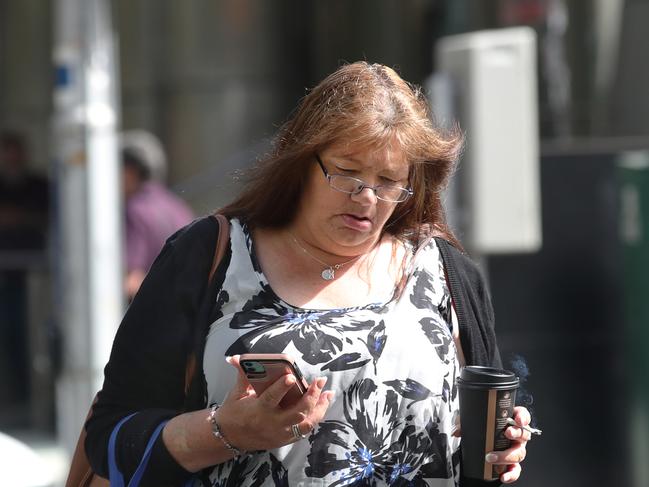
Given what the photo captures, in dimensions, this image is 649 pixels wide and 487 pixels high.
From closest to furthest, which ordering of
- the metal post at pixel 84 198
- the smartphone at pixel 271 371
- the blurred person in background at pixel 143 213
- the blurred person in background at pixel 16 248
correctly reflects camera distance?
1. the smartphone at pixel 271 371
2. the metal post at pixel 84 198
3. the blurred person in background at pixel 143 213
4. the blurred person in background at pixel 16 248

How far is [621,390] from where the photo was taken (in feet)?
20.8

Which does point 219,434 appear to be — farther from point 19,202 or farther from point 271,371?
point 19,202

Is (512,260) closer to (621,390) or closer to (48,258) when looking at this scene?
(621,390)

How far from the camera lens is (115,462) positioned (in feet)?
8.25

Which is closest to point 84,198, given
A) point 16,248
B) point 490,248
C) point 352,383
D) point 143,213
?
point 143,213

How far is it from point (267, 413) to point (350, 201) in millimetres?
497

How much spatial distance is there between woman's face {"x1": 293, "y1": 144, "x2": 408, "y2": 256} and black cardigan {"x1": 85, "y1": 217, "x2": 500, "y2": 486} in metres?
0.21

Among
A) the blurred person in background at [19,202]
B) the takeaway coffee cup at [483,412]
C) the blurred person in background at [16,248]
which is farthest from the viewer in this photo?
the blurred person in background at [19,202]

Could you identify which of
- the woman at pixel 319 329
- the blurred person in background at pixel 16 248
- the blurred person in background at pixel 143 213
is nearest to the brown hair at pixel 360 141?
the woman at pixel 319 329

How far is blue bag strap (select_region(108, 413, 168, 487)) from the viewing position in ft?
8.11

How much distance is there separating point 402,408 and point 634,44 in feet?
25.7

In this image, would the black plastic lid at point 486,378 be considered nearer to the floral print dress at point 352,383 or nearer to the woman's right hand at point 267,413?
the floral print dress at point 352,383

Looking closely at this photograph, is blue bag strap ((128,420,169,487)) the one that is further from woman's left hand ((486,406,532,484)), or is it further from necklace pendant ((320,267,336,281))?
woman's left hand ((486,406,532,484))

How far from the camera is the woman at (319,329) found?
2.47 metres
